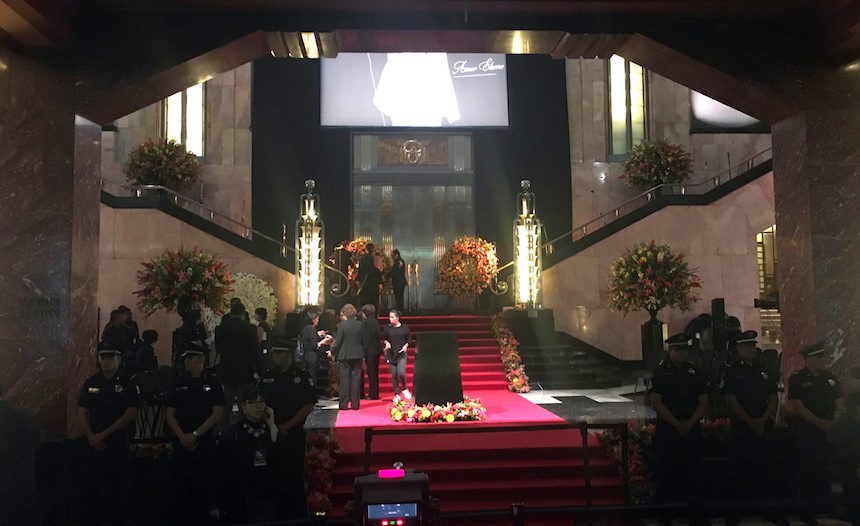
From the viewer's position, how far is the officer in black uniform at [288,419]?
6121mm

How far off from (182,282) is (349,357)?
8.39ft

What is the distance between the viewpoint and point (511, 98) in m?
19.5

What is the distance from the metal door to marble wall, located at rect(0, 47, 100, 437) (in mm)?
12491

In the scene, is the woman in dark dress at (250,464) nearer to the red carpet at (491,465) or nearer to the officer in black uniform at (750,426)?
the red carpet at (491,465)

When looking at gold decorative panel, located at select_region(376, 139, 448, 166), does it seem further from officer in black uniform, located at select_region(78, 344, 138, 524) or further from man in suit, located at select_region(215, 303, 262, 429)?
officer in black uniform, located at select_region(78, 344, 138, 524)

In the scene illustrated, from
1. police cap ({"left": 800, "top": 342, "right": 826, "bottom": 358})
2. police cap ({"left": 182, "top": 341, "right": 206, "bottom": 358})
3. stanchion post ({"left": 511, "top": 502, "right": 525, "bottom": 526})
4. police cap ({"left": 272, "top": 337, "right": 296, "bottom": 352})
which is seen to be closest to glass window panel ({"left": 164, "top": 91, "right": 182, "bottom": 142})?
police cap ({"left": 272, "top": 337, "right": 296, "bottom": 352})

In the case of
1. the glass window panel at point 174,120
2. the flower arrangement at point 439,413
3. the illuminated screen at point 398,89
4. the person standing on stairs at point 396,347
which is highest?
the illuminated screen at point 398,89

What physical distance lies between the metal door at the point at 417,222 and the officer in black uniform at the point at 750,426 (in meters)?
13.2

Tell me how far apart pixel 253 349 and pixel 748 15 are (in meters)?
6.72

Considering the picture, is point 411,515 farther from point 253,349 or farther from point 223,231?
point 223,231

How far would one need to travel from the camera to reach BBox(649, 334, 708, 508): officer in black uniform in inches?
246

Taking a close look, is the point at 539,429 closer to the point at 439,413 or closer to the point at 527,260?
the point at 439,413

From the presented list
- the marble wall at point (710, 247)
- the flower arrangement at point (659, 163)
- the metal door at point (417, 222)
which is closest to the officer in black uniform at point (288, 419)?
the marble wall at point (710, 247)

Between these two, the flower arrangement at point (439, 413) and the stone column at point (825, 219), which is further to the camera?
the flower arrangement at point (439, 413)
